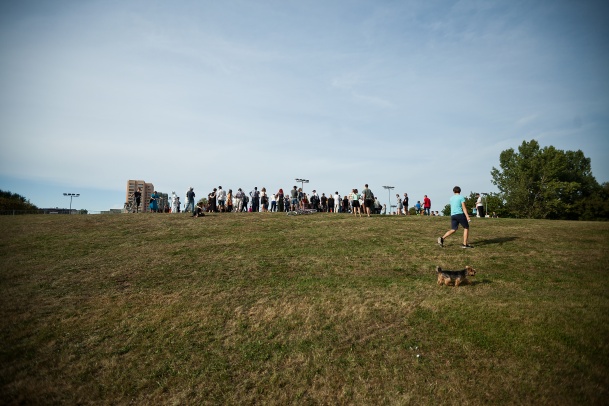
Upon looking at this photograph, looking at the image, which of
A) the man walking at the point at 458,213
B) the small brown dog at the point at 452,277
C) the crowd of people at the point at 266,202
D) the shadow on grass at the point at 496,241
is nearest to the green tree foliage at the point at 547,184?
the crowd of people at the point at 266,202

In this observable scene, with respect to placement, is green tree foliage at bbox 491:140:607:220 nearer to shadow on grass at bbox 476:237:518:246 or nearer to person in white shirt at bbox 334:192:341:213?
person in white shirt at bbox 334:192:341:213

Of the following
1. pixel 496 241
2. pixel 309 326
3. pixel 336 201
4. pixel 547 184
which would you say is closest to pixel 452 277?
pixel 309 326

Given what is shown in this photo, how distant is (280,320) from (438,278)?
17.5 ft

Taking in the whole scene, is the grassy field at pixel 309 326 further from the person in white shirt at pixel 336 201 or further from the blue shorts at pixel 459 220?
the person in white shirt at pixel 336 201

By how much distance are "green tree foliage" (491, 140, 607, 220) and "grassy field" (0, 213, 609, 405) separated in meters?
52.9

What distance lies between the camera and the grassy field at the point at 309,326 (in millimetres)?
5844

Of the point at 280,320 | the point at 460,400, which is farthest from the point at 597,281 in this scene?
the point at 280,320

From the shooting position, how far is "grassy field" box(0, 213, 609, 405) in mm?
5844

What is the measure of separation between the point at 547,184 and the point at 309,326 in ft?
221

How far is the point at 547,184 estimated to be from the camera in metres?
57.1

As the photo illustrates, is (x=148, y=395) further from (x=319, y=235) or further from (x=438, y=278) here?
(x=319, y=235)

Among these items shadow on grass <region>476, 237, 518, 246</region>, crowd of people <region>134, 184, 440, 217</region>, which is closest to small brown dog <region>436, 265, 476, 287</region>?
shadow on grass <region>476, 237, 518, 246</region>

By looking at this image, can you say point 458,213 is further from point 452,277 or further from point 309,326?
point 309,326

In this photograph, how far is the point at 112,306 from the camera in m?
9.13
